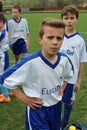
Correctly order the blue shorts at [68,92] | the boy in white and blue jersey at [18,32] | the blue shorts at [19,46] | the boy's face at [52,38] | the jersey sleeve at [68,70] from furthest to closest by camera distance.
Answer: the blue shorts at [19,46]
the boy in white and blue jersey at [18,32]
the blue shorts at [68,92]
the jersey sleeve at [68,70]
the boy's face at [52,38]

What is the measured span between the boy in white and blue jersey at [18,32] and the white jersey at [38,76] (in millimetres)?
4477

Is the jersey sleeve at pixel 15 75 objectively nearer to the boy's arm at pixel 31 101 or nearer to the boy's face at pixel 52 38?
the boy's arm at pixel 31 101

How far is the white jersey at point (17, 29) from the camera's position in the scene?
7.81m

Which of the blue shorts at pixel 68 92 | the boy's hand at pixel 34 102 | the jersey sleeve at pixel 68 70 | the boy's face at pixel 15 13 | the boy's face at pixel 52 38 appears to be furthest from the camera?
the boy's face at pixel 15 13

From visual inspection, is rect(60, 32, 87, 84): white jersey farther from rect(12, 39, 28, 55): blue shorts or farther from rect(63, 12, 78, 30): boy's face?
rect(12, 39, 28, 55): blue shorts

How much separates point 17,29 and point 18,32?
0.11 meters

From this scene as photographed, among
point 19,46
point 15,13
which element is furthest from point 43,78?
point 19,46

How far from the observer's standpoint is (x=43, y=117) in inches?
128

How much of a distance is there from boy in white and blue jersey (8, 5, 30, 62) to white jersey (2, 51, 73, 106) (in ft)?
14.7

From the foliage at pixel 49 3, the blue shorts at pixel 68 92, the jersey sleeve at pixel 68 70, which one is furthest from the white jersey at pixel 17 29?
the foliage at pixel 49 3

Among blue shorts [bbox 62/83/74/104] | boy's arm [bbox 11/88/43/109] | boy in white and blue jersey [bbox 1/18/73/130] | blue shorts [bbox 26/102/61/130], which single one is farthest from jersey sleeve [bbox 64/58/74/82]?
blue shorts [bbox 62/83/74/104]

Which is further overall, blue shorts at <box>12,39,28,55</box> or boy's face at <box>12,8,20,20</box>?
blue shorts at <box>12,39,28,55</box>

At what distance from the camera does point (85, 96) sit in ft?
21.3

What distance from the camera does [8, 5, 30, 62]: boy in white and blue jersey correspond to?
7.78 meters
